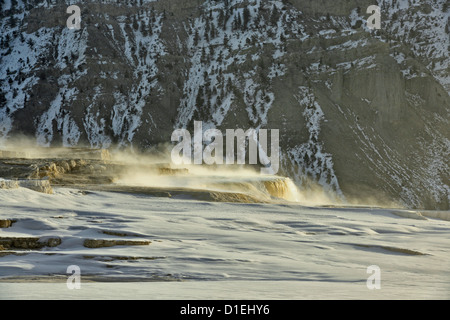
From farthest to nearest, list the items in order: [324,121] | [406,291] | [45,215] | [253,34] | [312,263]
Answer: [253,34], [324,121], [45,215], [312,263], [406,291]

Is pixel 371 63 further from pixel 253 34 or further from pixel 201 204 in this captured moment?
pixel 201 204

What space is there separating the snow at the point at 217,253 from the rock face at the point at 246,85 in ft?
153

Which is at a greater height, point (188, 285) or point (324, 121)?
point (324, 121)

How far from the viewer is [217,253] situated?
43.8 feet

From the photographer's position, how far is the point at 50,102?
85.7m

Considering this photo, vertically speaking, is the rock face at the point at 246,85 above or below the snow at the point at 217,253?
above

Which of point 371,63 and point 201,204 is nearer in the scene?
point 201,204

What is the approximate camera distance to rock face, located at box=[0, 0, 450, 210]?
72812mm

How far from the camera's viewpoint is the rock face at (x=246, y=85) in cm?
7281

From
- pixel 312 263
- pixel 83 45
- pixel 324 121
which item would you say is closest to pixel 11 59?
pixel 83 45

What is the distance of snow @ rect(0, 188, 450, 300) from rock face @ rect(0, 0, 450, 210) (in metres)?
46.7

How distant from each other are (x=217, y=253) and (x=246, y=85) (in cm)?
6931
